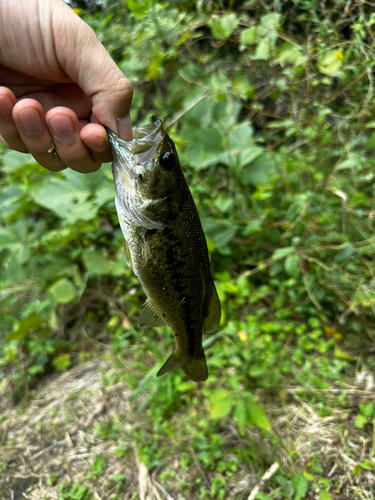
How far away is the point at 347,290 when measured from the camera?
8.54 ft

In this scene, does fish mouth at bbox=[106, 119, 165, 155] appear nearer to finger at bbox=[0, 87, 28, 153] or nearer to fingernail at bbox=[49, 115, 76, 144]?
fingernail at bbox=[49, 115, 76, 144]

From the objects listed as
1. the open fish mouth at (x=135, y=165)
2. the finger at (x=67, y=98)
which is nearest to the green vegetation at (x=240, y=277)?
the finger at (x=67, y=98)

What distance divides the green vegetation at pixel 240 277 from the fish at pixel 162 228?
2.75 feet

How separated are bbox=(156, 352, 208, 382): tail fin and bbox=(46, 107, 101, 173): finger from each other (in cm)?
106

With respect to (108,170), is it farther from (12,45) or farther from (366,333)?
(366,333)

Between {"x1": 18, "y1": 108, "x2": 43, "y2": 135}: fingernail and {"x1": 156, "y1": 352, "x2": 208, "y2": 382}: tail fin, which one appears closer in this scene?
{"x1": 18, "y1": 108, "x2": 43, "y2": 135}: fingernail

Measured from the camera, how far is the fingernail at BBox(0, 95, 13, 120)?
1269 mm

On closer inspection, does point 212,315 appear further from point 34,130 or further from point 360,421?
point 360,421

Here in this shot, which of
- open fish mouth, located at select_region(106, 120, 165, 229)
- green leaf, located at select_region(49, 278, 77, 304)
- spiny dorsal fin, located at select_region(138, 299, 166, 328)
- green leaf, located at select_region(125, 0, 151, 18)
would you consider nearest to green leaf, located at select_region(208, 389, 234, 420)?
spiny dorsal fin, located at select_region(138, 299, 166, 328)

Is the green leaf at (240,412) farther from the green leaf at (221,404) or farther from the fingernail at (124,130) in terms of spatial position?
the fingernail at (124,130)

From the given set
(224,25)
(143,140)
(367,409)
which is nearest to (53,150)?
(143,140)

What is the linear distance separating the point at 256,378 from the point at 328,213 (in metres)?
1.63

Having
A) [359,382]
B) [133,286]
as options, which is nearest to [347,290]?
[359,382]

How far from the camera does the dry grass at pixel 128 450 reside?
1906 mm
